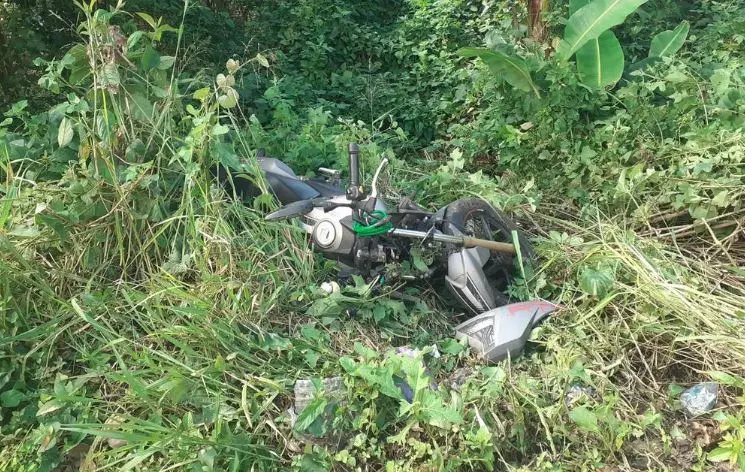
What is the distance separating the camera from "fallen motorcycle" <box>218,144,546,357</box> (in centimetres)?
254

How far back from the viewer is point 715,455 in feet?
6.78

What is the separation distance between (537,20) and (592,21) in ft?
3.52

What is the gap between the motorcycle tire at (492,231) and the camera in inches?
115

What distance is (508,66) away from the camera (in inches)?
145

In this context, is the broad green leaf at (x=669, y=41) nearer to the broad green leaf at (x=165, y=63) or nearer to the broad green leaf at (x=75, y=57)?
the broad green leaf at (x=165, y=63)

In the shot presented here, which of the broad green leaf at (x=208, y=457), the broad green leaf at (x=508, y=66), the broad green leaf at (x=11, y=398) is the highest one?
the broad green leaf at (x=508, y=66)

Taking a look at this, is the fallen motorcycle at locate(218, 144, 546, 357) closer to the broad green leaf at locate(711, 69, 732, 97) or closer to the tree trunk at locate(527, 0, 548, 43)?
the broad green leaf at locate(711, 69, 732, 97)

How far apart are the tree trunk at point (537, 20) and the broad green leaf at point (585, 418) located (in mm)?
3515

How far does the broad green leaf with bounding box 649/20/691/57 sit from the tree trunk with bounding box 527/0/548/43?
860mm

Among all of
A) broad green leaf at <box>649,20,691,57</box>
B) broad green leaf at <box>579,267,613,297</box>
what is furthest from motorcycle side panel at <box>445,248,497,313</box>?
broad green leaf at <box>649,20,691,57</box>

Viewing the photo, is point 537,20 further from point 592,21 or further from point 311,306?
point 311,306

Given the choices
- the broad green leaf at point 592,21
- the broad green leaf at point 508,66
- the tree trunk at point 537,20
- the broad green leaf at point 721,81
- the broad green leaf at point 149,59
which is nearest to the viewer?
the broad green leaf at point 149,59

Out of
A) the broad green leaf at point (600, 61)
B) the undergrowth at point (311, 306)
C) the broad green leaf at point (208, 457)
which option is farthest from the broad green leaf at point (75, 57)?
the broad green leaf at point (600, 61)

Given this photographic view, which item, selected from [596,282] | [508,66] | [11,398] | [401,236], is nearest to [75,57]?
[11,398]
